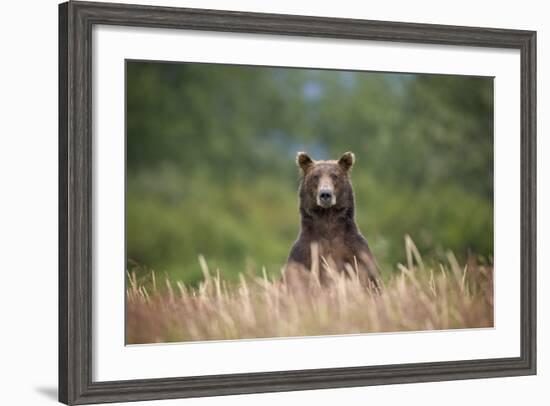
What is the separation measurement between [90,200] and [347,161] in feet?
6.65

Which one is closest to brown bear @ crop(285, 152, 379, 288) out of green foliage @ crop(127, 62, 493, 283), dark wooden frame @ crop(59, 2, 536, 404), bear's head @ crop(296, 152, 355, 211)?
bear's head @ crop(296, 152, 355, 211)

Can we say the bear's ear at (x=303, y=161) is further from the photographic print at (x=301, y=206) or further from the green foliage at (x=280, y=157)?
the green foliage at (x=280, y=157)

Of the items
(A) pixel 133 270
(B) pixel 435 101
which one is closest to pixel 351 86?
(B) pixel 435 101

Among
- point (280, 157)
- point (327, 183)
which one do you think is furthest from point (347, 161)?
point (280, 157)

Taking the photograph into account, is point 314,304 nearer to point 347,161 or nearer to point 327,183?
point 327,183

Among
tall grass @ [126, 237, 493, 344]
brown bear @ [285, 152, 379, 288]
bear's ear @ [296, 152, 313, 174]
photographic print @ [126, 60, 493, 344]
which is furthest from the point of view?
bear's ear @ [296, 152, 313, 174]

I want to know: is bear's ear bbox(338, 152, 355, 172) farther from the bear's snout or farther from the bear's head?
the bear's snout

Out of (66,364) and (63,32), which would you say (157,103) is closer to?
(63,32)

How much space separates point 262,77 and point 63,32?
3.26 metres

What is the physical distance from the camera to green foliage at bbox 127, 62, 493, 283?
26.0ft

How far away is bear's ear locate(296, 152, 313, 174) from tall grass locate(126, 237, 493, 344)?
68 centimetres

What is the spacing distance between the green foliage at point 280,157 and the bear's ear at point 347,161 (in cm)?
19

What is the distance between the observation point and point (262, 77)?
31.9ft

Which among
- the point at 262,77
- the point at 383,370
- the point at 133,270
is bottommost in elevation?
the point at 383,370
